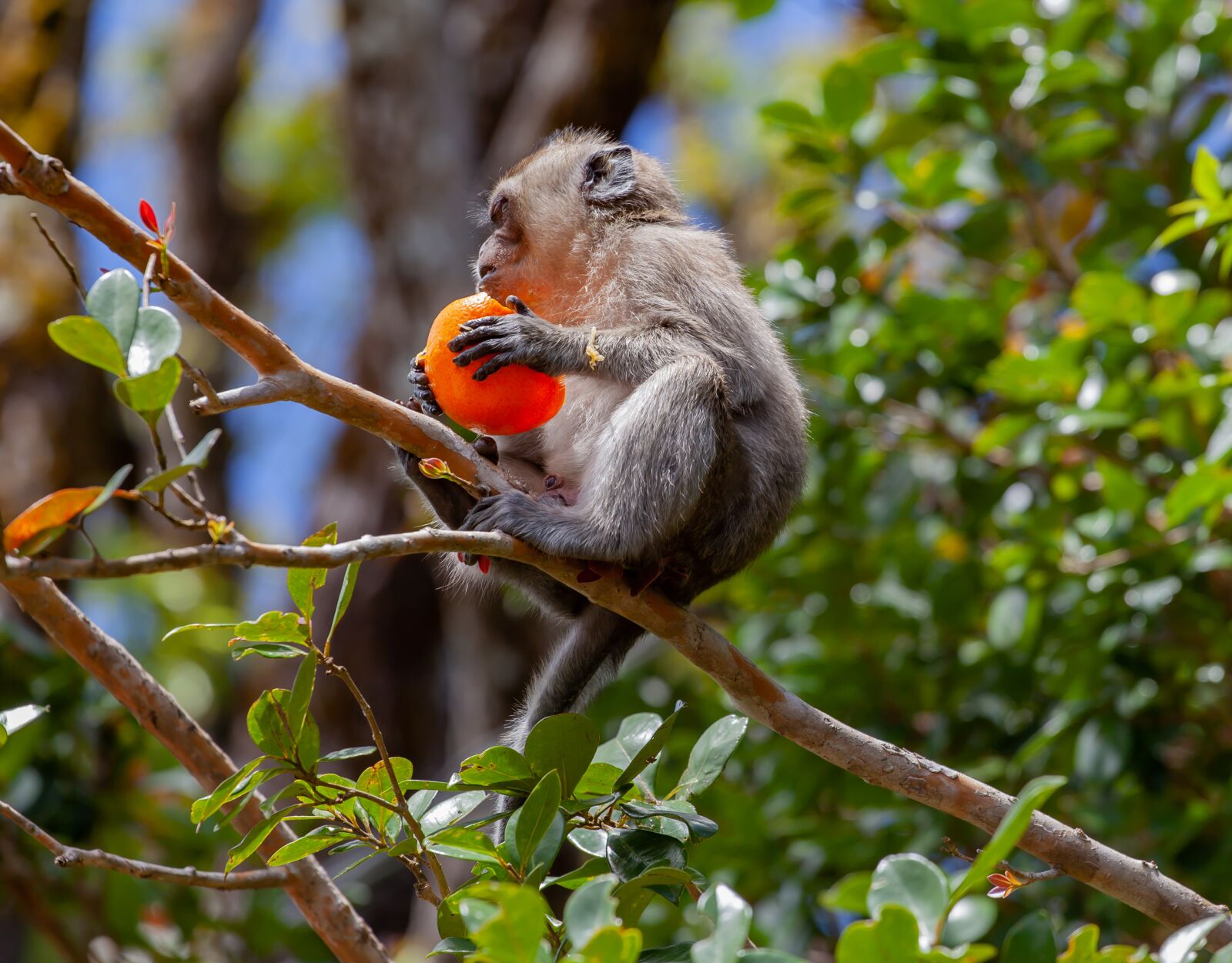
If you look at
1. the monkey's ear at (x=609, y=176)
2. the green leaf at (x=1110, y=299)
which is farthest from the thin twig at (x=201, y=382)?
the green leaf at (x=1110, y=299)

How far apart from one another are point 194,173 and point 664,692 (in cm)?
822

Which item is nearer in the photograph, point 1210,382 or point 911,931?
point 911,931

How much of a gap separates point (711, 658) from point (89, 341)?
137 cm

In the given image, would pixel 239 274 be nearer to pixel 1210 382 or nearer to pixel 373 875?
pixel 373 875

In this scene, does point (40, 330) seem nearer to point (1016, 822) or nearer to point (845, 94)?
point (845, 94)

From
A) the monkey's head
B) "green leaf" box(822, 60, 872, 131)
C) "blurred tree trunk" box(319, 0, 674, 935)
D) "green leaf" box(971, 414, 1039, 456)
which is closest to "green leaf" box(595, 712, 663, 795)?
the monkey's head

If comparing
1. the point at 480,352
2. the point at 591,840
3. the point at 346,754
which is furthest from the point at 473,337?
the point at 591,840

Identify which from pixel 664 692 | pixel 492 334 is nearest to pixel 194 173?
pixel 664 692

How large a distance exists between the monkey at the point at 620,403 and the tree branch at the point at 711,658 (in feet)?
0.85

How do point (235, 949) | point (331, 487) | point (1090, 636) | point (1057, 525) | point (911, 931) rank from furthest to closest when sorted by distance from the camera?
point (331, 487) < point (235, 949) < point (1057, 525) < point (1090, 636) < point (911, 931)

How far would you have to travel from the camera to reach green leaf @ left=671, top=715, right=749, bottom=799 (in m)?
2.43

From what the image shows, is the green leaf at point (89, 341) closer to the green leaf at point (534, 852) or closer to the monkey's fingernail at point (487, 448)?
the green leaf at point (534, 852)

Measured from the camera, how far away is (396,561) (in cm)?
977

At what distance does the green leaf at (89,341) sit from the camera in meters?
1.71
